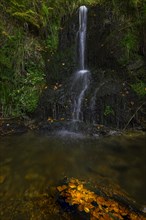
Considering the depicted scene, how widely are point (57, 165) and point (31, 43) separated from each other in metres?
5.65

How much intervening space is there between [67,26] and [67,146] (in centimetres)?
602

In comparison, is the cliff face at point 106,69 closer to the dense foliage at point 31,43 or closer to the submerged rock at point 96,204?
the dense foliage at point 31,43

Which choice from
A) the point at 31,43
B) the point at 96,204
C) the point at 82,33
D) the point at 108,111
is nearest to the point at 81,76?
the point at 108,111

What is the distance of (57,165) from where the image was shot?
518 cm

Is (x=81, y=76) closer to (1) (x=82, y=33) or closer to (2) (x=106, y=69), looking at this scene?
(2) (x=106, y=69)

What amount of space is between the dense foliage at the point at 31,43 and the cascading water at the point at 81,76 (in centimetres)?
90

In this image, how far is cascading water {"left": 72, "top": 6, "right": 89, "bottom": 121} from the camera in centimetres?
793

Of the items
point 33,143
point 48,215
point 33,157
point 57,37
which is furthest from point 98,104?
point 48,215


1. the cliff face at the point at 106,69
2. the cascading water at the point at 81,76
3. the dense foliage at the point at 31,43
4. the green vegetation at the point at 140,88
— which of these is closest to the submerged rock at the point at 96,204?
the cliff face at the point at 106,69

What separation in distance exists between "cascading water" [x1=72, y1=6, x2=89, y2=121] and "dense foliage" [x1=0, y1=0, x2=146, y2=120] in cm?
90

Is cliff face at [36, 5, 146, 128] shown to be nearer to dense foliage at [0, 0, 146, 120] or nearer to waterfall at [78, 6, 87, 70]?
dense foliage at [0, 0, 146, 120]

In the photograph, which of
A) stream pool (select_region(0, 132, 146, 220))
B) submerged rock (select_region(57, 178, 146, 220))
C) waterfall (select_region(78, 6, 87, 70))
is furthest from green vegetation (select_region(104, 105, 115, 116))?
submerged rock (select_region(57, 178, 146, 220))

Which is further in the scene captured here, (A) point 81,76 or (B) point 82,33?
(B) point 82,33

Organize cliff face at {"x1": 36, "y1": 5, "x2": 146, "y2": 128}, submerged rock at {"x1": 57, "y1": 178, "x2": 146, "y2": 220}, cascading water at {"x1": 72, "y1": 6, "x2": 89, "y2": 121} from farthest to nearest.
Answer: cascading water at {"x1": 72, "y1": 6, "x2": 89, "y2": 121} → cliff face at {"x1": 36, "y1": 5, "x2": 146, "y2": 128} → submerged rock at {"x1": 57, "y1": 178, "x2": 146, "y2": 220}
